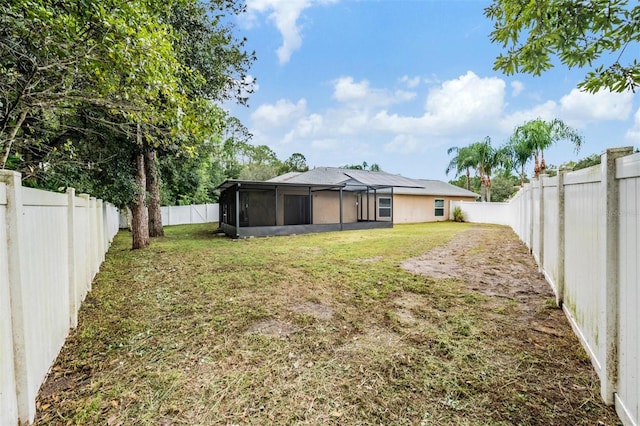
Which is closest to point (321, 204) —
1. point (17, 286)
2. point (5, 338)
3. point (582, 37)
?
point (582, 37)

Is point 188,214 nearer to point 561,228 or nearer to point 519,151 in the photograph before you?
point 561,228

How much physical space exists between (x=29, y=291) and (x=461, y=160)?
2457 centimetres

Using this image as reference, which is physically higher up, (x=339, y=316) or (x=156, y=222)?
(x=156, y=222)

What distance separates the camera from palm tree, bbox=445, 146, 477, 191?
2206 centimetres

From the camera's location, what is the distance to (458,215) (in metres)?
20.6

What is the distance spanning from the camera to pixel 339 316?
359cm

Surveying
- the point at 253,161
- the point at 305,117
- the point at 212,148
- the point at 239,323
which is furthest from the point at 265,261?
the point at 253,161

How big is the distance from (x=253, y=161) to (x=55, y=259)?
37599mm

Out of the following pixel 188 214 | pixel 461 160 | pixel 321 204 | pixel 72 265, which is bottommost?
pixel 72 265

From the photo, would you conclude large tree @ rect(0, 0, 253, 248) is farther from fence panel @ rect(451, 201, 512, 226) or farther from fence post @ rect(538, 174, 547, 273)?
fence panel @ rect(451, 201, 512, 226)

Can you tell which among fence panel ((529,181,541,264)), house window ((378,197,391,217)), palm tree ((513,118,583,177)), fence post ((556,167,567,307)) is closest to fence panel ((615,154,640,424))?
fence post ((556,167,567,307))

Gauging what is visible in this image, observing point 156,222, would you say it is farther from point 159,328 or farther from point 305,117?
point 305,117

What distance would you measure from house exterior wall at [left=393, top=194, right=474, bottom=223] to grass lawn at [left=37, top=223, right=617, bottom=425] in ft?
51.3

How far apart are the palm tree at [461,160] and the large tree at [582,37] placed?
20.3 m
